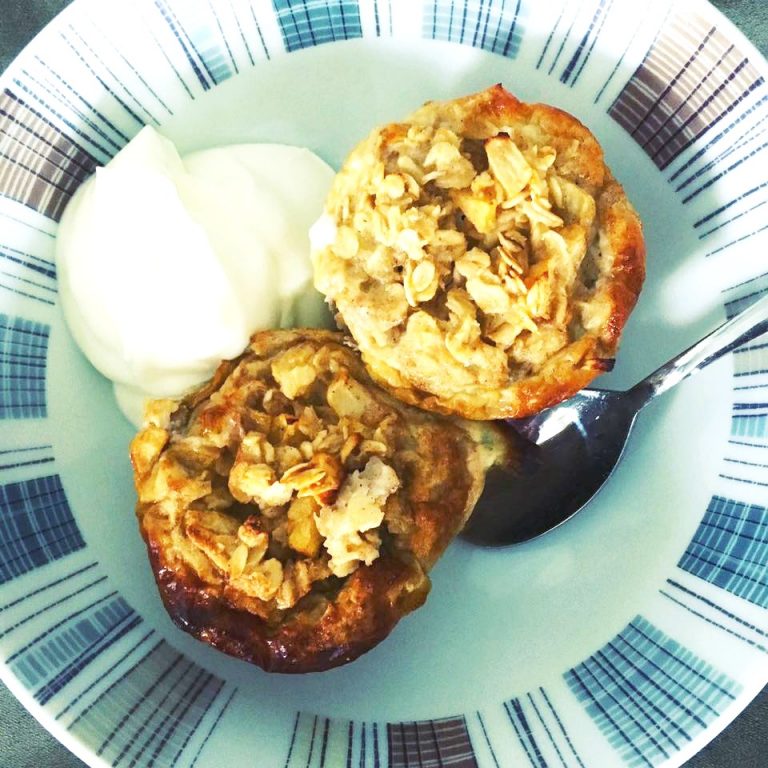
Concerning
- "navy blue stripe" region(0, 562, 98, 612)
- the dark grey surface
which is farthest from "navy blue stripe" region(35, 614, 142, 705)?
the dark grey surface

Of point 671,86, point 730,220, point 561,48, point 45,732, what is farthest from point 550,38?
point 45,732

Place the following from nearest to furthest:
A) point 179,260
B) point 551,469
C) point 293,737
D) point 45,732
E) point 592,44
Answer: point 293,737 < point 179,260 < point 592,44 < point 551,469 < point 45,732

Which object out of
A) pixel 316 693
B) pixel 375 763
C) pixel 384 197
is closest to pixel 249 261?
pixel 384 197

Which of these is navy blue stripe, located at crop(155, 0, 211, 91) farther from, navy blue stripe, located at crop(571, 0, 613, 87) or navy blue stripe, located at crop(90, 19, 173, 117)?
navy blue stripe, located at crop(571, 0, 613, 87)

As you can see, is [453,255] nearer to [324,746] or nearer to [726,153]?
[726,153]

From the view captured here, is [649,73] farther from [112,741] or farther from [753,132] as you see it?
[112,741]
